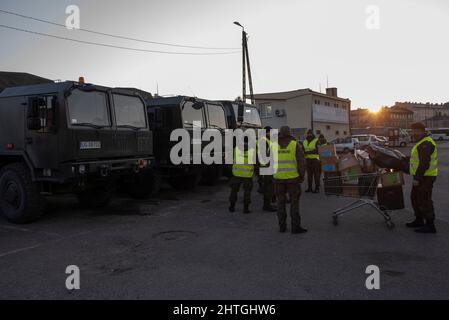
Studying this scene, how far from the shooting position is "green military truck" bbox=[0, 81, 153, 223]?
6789mm

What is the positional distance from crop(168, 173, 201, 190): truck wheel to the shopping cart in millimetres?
5368

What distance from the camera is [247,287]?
4090 mm

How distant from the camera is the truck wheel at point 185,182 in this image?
11.7 metres

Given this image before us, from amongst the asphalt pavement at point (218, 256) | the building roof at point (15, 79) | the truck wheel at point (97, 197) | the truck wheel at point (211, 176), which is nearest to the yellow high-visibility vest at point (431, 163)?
the asphalt pavement at point (218, 256)

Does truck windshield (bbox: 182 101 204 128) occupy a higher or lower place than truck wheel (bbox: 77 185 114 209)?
higher

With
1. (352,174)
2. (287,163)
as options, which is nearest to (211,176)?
(287,163)

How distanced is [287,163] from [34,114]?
4381 mm

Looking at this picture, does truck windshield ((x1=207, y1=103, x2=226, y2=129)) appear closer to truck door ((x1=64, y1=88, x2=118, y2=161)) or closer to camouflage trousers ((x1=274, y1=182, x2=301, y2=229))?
truck door ((x1=64, y1=88, x2=118, y2=161))

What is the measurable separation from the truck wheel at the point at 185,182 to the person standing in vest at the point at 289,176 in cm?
524

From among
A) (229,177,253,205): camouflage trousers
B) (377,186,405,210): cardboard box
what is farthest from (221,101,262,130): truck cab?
(377,186,405,210): cardboard box

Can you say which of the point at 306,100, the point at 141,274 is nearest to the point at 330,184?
the point at 141,274

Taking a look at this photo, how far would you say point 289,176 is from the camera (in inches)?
259
